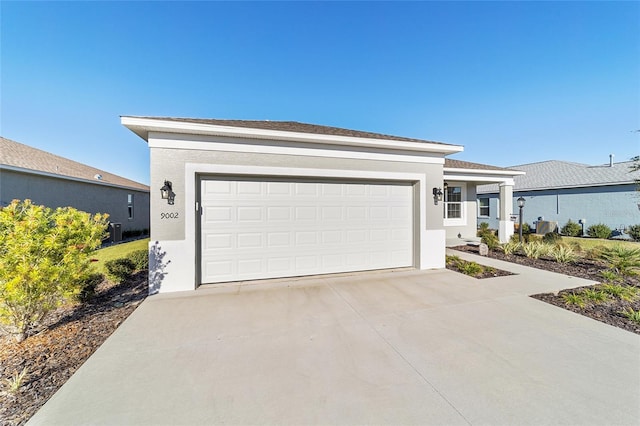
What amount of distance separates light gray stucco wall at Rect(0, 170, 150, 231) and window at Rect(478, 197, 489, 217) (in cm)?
2559

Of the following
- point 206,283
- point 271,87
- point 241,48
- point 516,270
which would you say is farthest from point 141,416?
point 271,87

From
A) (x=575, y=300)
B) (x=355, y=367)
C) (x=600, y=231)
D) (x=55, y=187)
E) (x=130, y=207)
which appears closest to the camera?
(x=355, y=367)

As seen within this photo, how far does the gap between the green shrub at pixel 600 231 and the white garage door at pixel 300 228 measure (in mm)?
15083

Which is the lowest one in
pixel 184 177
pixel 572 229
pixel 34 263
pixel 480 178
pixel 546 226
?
pixel 572 229

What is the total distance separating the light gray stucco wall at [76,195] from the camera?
9.18m

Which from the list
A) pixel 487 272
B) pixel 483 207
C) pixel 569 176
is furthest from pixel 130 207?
pixel 569 176

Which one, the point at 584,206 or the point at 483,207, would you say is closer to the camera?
the point at 584,206

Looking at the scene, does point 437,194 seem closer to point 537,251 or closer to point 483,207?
point 537,251

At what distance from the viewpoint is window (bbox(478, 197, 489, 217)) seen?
1762cm

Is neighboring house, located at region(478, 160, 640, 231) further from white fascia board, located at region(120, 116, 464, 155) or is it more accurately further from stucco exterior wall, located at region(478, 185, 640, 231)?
white fascia board, located at region(120, 116, 464, 155)

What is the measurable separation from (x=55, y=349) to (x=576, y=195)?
23.2m

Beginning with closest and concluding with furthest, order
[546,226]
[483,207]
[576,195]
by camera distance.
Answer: [576,195]
[546,226]
[483,207]

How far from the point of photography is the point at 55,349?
2.85 m

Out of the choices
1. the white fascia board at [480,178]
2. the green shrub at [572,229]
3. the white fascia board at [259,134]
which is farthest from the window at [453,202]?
the green shrub at [572,229]
